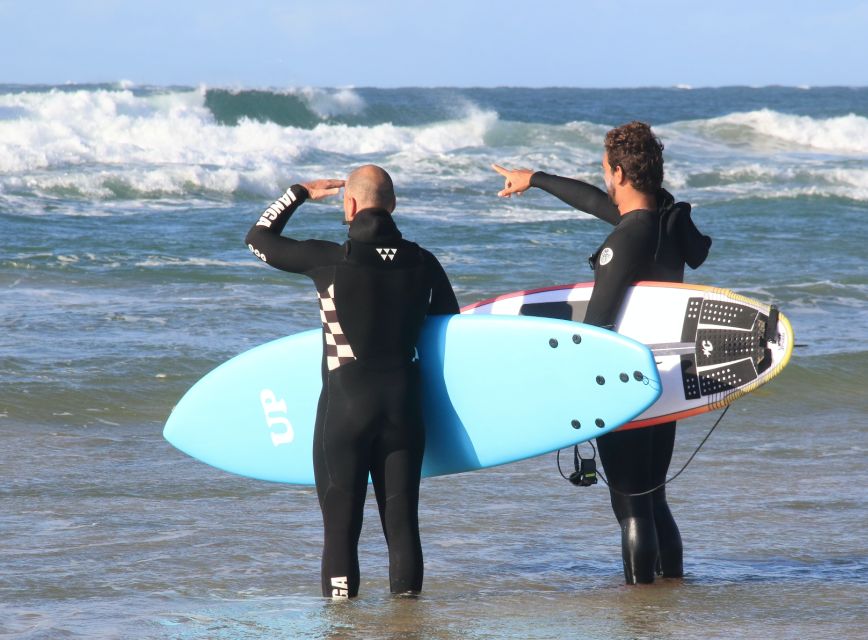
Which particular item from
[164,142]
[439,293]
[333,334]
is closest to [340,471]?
[333,334]

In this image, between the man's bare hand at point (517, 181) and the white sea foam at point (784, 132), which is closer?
the man's bare hand at point (517, 181)

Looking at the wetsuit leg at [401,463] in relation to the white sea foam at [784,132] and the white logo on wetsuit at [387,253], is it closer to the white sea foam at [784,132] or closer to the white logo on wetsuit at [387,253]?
the white logo on wetsuit at [387,253]

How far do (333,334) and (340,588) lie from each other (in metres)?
0.73

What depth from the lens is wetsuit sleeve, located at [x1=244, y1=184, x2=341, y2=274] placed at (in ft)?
10.4

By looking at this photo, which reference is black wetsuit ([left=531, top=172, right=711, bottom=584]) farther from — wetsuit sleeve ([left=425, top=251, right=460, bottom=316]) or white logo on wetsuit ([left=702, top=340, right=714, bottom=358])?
wetsuit sleeve ([left=425, top=251, right=460, bottom=316])

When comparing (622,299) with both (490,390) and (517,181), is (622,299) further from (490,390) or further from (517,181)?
(517,181)

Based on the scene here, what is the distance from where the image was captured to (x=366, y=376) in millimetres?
3203

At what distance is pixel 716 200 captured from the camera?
18.7m

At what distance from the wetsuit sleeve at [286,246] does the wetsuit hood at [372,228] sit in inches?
2.7

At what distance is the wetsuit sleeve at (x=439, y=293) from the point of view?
129 inches

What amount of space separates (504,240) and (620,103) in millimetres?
45275

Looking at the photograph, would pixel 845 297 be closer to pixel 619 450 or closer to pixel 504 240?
pixel 504 240

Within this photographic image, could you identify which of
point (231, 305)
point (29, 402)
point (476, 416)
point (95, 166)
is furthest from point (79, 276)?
point (95, 166)

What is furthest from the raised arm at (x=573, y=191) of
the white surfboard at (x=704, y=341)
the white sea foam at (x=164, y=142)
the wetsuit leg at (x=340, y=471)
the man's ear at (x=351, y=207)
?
the white sea foam at (x=164, y=142)
